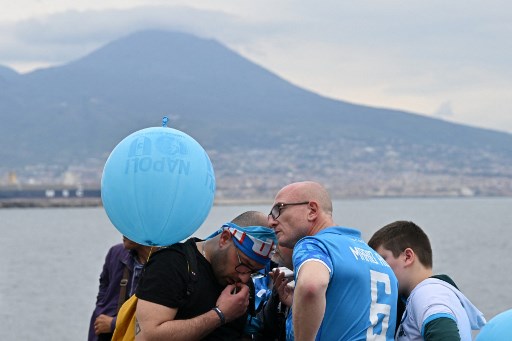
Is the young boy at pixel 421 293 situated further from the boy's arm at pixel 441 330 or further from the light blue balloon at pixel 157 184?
the light blue balloon at pixel 157 184

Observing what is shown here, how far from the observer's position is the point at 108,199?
15.4 ft

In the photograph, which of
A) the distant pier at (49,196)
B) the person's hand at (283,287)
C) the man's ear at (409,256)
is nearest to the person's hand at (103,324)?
the person's hand at (283,287)

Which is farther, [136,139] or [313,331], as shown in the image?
[136,139]

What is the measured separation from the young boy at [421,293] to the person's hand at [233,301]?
2.03 feet

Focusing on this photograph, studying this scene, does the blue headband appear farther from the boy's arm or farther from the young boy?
the boy's arm

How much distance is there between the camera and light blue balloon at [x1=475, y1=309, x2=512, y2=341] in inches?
154

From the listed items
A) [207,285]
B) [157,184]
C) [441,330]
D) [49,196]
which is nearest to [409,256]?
[441,330]

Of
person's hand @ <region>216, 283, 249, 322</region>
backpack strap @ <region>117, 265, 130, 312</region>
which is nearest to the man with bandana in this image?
person's hand @ <region>216, 283, 249, 322</region>

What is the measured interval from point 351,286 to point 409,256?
0.55 meters

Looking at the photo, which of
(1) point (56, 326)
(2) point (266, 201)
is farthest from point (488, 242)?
(2) point (266, 201)

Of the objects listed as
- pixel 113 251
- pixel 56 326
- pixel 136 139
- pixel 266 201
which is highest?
pixel 136 139

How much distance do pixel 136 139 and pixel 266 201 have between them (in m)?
148

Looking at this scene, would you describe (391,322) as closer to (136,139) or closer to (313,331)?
(313,331)

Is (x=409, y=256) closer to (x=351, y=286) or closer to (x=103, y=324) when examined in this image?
(x=351, y=286)
